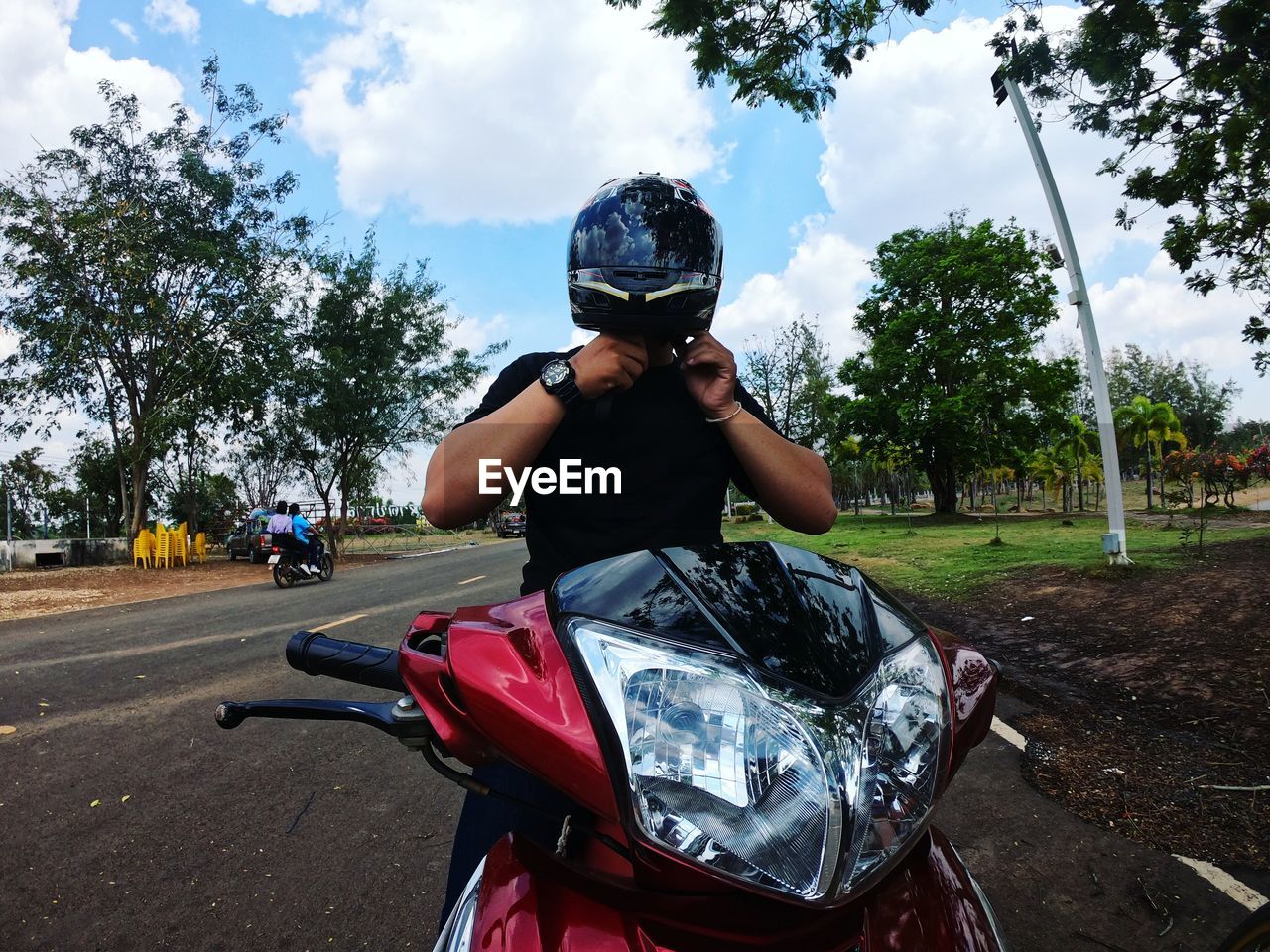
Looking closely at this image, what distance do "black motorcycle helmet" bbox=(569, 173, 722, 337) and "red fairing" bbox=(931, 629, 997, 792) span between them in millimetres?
709

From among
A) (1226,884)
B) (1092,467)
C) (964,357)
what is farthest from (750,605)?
(1092,467)

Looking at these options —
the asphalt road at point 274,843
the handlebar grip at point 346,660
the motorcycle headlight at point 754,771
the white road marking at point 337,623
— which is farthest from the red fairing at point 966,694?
the white road marking at point 337,623

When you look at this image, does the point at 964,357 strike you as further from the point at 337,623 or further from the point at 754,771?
the point at 754,771

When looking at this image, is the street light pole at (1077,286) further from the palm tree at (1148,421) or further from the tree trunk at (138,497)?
the palm tree at (1148,421)

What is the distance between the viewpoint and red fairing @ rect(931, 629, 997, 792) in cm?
99

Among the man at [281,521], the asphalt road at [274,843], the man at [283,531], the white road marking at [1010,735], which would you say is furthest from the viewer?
the man at [281,521]

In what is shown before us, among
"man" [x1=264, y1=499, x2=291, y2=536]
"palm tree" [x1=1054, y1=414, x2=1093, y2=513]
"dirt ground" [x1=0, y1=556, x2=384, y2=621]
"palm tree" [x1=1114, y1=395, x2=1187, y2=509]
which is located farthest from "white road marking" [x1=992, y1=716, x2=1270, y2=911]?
"palm tree" [x1=1054, y1=414, x2=1093, y2=513]

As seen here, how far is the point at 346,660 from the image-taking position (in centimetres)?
122

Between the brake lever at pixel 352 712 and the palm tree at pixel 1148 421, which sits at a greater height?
the palm tree at pixel 1148 421

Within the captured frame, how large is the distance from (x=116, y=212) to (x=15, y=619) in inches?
527

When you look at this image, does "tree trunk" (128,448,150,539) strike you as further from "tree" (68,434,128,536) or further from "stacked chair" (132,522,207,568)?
"tree" (68,434,128,536)

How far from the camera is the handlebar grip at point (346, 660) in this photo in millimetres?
1202

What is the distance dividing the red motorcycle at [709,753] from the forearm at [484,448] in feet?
1.28

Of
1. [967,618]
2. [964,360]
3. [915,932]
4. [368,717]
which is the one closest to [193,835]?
[368,717]
